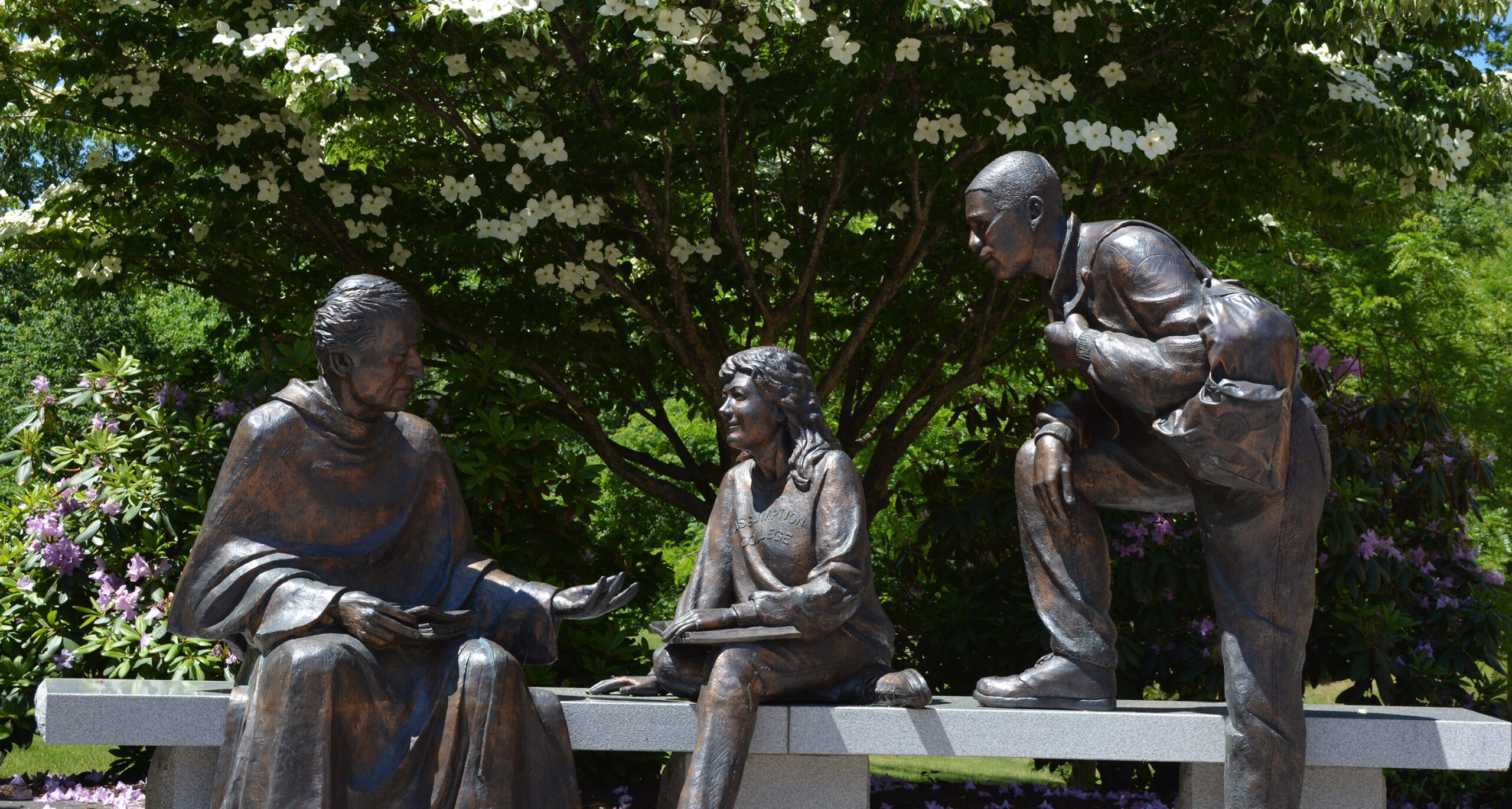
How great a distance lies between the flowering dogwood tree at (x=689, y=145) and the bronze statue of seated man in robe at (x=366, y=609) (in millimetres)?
1635

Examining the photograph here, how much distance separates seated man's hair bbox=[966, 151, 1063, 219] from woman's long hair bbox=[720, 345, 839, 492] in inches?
30.6

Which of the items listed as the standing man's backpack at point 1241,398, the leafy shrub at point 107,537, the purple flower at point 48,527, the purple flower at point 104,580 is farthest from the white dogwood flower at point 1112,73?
the purple flower at point 48,527

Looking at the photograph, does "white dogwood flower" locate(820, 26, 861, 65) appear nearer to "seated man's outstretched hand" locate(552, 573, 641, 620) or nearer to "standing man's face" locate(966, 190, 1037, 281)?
"standing man's face" locate(966, 190, 1037, 281)

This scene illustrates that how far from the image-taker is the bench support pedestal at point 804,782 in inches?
172

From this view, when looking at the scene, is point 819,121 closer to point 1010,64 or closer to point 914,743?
point 1010,64

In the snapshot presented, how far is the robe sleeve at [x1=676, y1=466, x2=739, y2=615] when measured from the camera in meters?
4.45

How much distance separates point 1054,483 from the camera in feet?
14.4

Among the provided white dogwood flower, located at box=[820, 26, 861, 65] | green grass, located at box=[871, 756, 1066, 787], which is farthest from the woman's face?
green grass, located at box=[871, 756, 1066, 787]

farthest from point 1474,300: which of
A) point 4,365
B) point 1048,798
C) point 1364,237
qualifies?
point 4,365

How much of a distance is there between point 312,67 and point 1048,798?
480 cm

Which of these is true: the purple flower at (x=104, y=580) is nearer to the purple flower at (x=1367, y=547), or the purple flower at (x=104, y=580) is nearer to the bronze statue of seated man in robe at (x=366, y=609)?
the bronze statue of seated man in robe at (x=366, y=609)

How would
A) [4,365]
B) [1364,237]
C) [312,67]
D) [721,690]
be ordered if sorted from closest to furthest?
[721,690] < [312,67] < [1364,237] < [4,365]

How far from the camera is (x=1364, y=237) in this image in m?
11.5

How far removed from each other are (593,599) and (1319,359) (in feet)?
16.2
